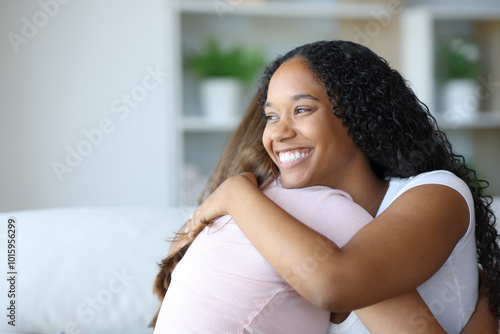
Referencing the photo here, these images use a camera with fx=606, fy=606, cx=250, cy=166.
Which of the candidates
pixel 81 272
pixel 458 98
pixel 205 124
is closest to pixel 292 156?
pixel 81 272

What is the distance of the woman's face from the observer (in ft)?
3.81

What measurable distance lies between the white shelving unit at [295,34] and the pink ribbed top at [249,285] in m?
2.21

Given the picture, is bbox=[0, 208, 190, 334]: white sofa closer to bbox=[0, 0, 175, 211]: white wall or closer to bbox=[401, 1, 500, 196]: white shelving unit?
bbox=[0, 0, 175, 211]: white wall

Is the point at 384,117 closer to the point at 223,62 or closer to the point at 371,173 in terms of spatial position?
the point at 371,173

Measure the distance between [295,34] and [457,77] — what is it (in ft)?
3.21

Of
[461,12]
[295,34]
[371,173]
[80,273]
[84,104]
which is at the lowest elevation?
[80,273]

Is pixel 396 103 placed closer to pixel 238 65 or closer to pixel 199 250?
pixel 199 250

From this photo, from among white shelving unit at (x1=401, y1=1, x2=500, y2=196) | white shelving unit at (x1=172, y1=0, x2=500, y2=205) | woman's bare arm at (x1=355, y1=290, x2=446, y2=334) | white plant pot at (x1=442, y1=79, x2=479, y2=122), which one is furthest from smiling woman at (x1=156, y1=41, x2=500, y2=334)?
white plant pot at (x1=442, y1=79, x2=479, y2=122)

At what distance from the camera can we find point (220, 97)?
3260 millimetres

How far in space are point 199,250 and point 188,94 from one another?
94.6 inches

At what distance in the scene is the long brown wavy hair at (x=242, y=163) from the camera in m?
1.29

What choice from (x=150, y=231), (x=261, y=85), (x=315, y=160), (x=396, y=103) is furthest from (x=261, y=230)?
(x=150, y=231)

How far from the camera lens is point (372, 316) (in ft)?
3.17

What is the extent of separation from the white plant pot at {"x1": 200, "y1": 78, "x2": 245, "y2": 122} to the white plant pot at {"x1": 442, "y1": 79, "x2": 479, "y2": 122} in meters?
1.23
